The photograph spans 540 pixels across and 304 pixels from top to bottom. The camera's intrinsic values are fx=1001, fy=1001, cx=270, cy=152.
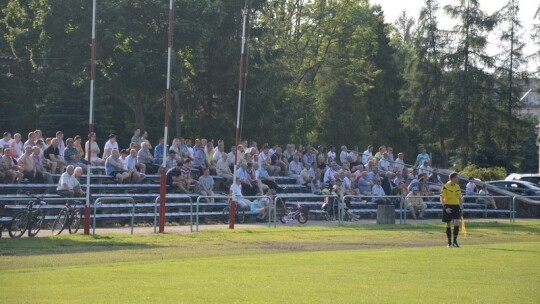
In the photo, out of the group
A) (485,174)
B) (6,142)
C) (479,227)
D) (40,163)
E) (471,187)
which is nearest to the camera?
(40,163)

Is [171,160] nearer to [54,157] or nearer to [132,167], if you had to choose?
[132,167]

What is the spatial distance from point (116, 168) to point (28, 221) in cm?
754

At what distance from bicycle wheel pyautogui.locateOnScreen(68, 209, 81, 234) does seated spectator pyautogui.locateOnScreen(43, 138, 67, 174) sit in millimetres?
4300

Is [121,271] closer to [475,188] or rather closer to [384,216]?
[384,216]

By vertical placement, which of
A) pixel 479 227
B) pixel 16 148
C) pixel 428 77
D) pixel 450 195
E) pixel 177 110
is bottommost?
pixel 479 227

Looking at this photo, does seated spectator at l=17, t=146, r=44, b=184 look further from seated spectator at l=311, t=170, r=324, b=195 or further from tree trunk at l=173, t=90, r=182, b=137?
tree trunk at l=173, t=90, r=182, b=137

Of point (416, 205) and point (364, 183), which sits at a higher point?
point (364, 183)

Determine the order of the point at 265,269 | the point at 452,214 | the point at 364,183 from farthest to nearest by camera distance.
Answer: the point at 364,183 < the point at 452,214 < the point at 265,269

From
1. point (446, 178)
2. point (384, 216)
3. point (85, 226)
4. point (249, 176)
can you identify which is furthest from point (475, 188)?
point (85, 226)

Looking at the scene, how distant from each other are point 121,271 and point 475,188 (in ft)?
103

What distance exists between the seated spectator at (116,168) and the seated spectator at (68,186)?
3831 millimetres

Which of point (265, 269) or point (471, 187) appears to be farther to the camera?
point (471, 187)

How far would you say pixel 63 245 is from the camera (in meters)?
23.6

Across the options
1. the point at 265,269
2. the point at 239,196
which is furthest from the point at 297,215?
the point at 265,269
